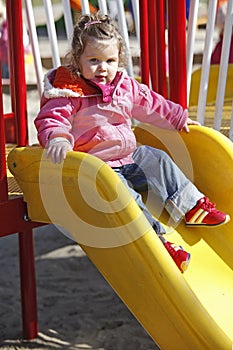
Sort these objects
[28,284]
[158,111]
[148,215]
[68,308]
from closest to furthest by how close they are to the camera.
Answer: [148,215]
[158,111]
[28,284]
[68,308]

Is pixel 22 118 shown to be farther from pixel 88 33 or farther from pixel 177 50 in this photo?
pixel 177 50

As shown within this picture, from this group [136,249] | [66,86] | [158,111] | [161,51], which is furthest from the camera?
[161,51]

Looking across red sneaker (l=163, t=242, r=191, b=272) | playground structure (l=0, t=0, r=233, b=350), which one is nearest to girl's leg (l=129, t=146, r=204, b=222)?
playground structure (l=0, t=0, r=233, b=350)

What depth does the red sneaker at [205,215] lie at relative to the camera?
270 centimetres

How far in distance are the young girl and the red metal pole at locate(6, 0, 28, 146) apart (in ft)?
0.59

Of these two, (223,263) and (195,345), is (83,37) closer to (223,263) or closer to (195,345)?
(223,263)

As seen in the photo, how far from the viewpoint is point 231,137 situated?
350cm

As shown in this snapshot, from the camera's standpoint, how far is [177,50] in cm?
313

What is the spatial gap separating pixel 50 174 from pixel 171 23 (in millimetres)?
1022

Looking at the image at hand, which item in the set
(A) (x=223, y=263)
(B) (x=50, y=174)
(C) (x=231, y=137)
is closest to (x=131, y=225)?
(B) (x=50, y=174)

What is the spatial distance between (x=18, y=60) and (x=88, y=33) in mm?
347

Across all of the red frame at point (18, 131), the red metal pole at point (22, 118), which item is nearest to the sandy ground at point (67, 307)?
the red metal pole at point (22, 118)

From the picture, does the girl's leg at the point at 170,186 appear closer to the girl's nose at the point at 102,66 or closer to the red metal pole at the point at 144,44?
the girl's nose at the point at 102,66

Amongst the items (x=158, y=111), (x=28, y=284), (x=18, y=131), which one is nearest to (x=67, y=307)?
(x=28, y=284)
